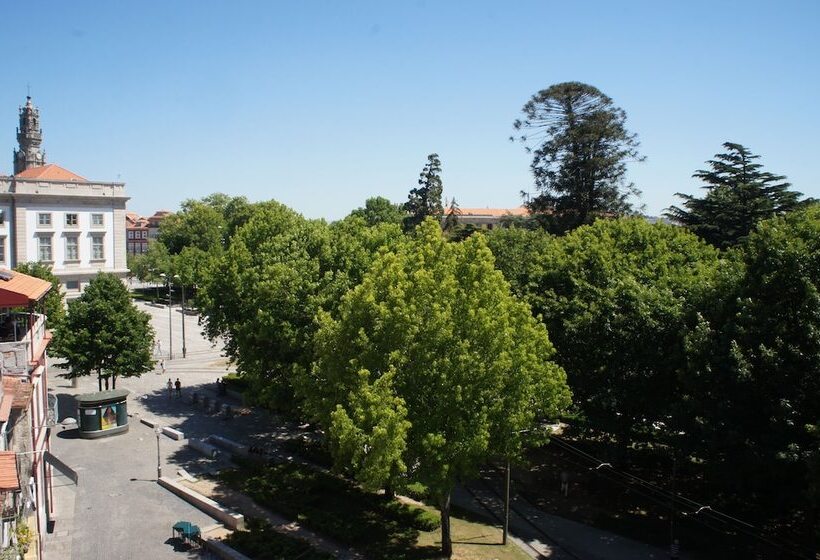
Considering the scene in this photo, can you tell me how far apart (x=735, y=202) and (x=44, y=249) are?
55139mm

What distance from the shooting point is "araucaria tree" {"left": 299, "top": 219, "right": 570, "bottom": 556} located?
19.5m

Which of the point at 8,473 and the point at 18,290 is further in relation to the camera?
the point at 18,290

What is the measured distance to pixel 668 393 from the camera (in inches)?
958

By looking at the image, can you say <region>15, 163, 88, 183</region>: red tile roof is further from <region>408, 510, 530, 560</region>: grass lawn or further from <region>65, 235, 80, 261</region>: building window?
<region>408, 510, 530, 560</region>: grass lawn

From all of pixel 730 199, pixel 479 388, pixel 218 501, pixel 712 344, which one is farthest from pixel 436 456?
pixel 730 199

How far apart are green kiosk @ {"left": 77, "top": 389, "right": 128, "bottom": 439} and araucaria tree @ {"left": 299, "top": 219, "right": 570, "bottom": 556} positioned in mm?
16193

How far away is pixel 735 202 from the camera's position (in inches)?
1779

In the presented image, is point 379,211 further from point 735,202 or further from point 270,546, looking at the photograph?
A: point 270,546

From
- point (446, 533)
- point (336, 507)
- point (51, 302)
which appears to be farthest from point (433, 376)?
point (51, 302)

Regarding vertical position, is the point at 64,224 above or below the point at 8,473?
above

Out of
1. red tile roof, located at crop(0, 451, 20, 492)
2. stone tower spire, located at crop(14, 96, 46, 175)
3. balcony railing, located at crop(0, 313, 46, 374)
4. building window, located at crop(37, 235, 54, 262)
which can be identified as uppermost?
stone tower spire, located at crop(14, 96, 46, 175)

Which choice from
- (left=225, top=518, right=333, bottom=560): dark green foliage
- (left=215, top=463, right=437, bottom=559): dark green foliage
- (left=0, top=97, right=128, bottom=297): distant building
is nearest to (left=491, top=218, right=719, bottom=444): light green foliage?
(left=215, top=463, right=437, bottom=559): dark green foliage

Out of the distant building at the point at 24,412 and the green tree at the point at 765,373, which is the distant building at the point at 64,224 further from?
the green tree at the point at 765,373

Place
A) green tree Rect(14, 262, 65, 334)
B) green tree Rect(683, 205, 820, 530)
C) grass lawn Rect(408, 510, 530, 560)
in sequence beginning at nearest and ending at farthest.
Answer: green tree Rect(683, 205, 820, 530) < grass lawn Rect(408, 510, 530, 560) < green tree Rect(14, 262, 65, 334)
